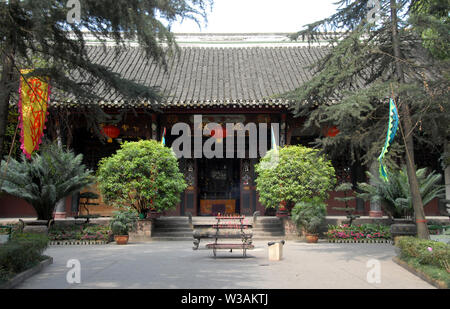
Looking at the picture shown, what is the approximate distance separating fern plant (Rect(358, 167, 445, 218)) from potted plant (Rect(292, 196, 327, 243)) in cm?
144

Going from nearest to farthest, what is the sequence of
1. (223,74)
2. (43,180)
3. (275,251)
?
1. (275,251)
2. (43,180)
3. (223,74)

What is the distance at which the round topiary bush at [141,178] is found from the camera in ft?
36.2

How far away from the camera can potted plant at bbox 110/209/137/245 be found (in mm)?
10258

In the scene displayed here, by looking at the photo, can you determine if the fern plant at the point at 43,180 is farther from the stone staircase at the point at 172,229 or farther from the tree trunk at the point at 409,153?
the tree trunk at the point at 409,153

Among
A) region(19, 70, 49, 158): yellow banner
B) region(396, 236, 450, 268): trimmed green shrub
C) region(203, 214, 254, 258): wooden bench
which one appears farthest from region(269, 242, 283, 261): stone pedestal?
region(19, 70, 49, 158): yellow banner

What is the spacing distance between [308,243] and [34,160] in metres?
7.28

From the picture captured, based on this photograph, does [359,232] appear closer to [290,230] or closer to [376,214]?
[290,230]

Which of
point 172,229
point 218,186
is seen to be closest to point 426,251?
point 172,229

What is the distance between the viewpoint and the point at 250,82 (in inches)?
563

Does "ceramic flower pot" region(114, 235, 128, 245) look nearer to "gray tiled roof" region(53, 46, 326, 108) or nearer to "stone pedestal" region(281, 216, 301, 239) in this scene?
"gray tiled roof" region(53, 46, 326, 108)

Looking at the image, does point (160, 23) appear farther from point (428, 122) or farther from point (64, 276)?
point (428, 122)

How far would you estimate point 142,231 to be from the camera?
1130cm

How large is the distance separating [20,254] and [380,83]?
21.0 feet

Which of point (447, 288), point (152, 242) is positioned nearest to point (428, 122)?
point (447, 288)
